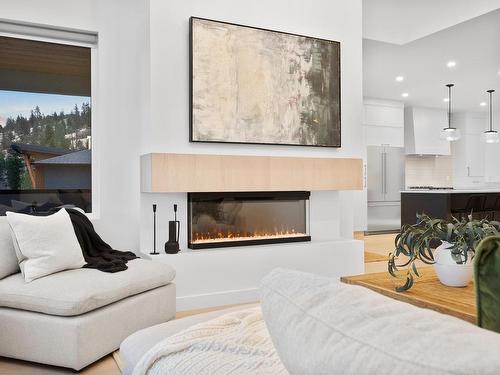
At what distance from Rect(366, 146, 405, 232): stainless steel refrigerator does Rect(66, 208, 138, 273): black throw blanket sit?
6031 mm

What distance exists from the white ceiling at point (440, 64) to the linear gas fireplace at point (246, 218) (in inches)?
95.9

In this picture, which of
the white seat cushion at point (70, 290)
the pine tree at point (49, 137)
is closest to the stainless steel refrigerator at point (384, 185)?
the pine tree at point (49, 137)

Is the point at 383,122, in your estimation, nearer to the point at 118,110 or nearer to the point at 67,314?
the point at 118,110

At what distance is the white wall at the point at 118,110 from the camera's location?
3.96 m

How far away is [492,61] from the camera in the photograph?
241 inches

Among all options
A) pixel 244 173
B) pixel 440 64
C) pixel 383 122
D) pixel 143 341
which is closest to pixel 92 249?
pixel 244 173

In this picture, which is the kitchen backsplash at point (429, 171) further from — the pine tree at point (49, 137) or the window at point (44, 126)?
the pine tree at point (49, 137)

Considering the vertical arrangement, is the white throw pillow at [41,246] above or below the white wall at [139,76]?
below

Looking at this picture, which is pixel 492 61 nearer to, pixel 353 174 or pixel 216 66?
pixel 353 174

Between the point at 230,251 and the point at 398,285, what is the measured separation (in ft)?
6.44

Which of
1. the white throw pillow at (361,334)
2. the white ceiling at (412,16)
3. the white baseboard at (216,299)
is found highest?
the white ceiling at (412,16)

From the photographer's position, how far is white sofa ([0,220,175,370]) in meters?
2.30

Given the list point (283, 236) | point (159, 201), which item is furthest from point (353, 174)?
point (159, 201)

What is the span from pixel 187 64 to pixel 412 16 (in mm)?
2684
